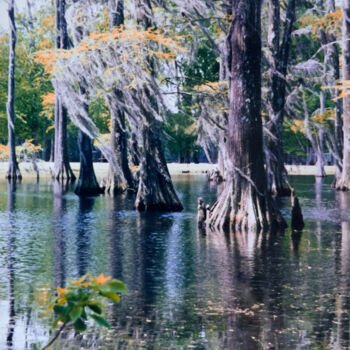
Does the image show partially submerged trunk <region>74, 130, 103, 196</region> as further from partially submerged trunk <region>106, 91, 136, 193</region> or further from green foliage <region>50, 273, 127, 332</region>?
green foliage <region>50, 273, 127, 332</region>

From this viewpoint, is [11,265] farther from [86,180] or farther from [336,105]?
[336,105]

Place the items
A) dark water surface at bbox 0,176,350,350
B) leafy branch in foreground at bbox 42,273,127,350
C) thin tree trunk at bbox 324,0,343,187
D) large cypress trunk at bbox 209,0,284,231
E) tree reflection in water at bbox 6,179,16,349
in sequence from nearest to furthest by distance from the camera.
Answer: leafy branch in foreground at bbox 42,273,127,350
dark water surface at bbox 0,176,350,350
tree reflection in water at bbox 6,179,16,349
large cypress trunk at bbox 209,0,284,231
thin tree trunk at bbox 324,0,343,187

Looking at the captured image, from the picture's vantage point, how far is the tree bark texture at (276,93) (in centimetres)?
3297

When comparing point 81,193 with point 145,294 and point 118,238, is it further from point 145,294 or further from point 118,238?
point 145,294

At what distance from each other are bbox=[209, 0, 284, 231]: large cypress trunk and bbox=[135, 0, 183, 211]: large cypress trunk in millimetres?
4858

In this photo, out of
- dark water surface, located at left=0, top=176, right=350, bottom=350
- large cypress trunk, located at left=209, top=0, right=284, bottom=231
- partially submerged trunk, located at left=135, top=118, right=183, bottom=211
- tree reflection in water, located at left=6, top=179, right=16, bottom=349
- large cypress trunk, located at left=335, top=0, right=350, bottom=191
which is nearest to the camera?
dark water surface, located at left=0, top=176, right=350, bottom=350

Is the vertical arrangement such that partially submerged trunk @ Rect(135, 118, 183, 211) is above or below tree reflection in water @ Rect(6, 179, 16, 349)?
above

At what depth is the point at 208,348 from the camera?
788 centimetres

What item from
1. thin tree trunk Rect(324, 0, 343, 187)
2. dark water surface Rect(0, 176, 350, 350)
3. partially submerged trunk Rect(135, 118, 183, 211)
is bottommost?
dark water surface Rect(0, 176, 350, 350)

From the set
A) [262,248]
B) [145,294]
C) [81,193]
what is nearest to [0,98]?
[81,193]

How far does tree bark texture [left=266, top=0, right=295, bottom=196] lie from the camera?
108 feet

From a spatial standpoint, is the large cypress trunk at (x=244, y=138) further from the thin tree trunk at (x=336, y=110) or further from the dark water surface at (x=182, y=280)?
the thin tree trunk at (x=336, y=110)

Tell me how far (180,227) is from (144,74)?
5.76 meters

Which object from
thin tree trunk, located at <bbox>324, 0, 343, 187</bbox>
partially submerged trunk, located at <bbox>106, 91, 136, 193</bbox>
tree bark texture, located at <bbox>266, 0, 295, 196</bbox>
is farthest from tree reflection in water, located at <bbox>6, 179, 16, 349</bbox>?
thin tree trunk, located at <bbox>324, 0, 343, 187</bbox>
